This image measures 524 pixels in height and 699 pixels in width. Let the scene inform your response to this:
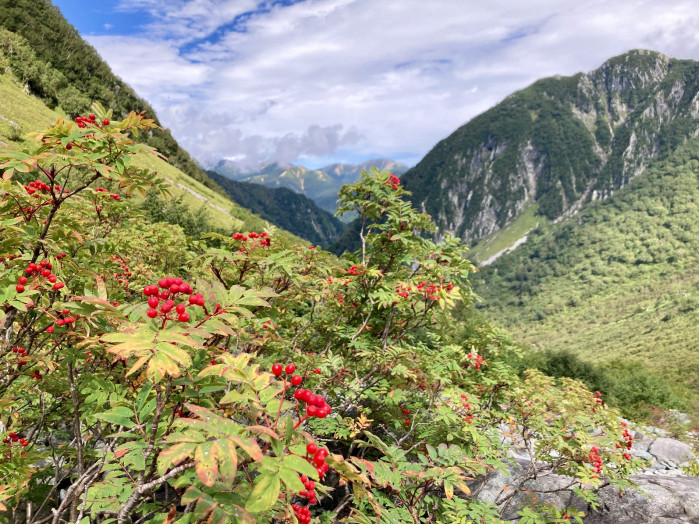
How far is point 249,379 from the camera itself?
215cm

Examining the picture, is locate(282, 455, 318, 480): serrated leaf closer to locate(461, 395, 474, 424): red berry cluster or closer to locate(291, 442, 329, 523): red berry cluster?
locate(291, 442, 329, 523): red berry cluster

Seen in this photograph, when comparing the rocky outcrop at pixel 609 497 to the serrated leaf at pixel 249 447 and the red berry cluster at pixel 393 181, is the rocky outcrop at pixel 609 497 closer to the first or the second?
the red berry cluster at pixel 393 181

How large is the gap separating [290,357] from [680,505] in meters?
8.97

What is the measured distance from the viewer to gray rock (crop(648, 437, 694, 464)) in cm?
1449

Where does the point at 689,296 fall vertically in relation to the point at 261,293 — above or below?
below

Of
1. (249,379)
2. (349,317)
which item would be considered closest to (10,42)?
(349,317)

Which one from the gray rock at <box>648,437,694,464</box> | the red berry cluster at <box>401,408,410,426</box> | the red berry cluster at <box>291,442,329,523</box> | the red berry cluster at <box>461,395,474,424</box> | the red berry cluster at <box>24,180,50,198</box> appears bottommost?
the gray rock at <box>648,437,694,464</box>

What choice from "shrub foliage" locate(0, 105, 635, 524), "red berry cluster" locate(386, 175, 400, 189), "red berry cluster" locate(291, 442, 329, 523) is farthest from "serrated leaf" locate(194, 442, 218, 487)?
"red berry cluster" locate(386, 175, 400, 189)

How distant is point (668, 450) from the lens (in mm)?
15281

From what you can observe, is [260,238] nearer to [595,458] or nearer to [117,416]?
[117,416]

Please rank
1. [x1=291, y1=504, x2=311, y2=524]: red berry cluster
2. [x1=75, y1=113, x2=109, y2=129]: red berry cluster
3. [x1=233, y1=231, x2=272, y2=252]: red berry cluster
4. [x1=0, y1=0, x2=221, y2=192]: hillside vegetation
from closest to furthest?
[x1=291, y1=504, x2=311, y2=524]: red berry cluster
[x1=75, y1=113, x2=109, y2=129]: red berry cluster
[x1=233, y1=231, x2=272, y2=252]: red berry cluster
[x1=0, y1=0, x2=221, y2=192]: hillside vegetation

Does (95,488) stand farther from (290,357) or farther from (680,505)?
(680,505)

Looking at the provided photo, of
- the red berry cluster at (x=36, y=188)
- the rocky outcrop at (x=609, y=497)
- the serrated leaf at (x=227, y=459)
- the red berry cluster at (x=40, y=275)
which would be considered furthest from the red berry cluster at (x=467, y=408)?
the red berry cluster at (x=36, y=188)

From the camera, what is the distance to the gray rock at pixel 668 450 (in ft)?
47.5
